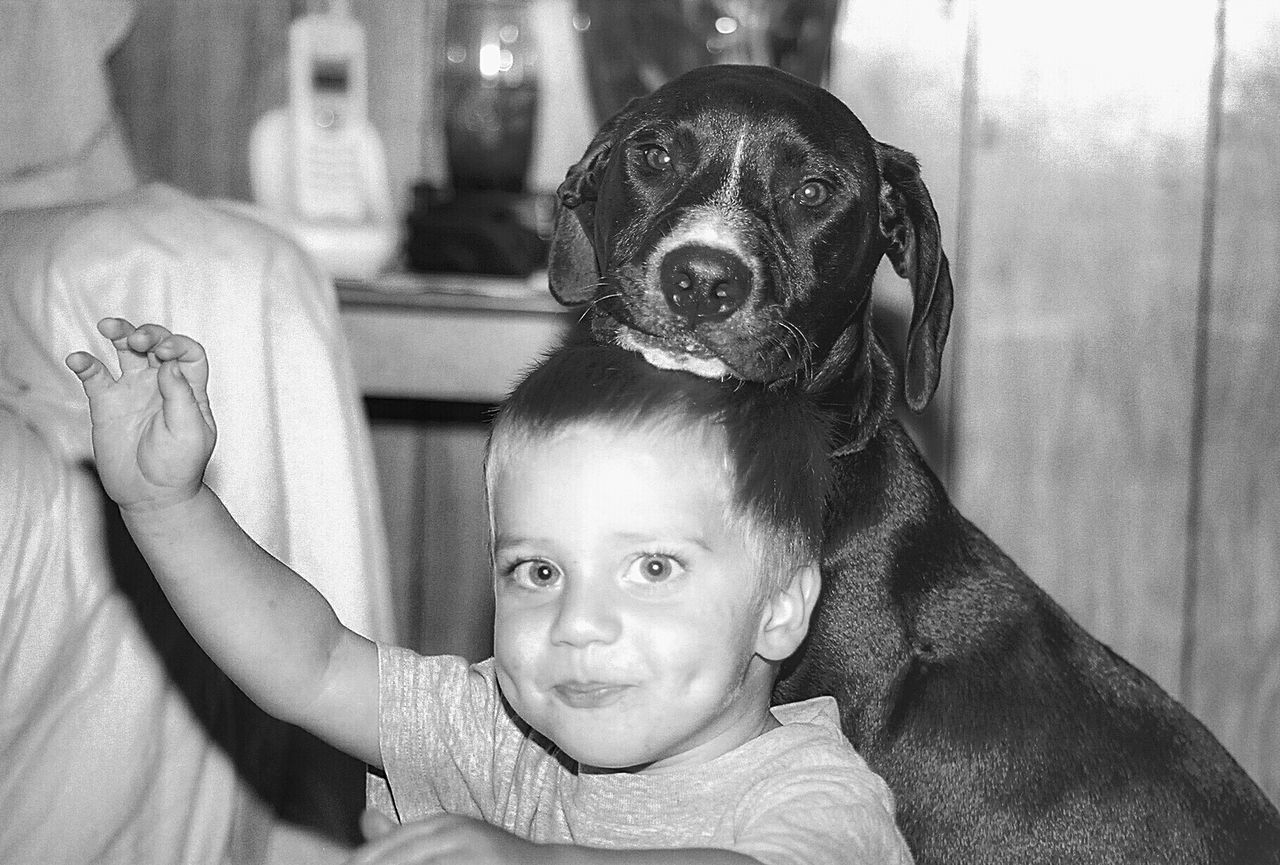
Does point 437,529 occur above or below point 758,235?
below

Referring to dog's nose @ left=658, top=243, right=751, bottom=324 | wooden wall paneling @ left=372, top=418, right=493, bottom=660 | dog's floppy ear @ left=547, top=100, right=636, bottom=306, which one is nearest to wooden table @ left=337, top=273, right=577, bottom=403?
dog's floppy ear @ left=547, top=100, right=636, bottom=306

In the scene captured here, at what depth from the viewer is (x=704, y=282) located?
4.87 feet

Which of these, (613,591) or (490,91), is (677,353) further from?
(490,91)

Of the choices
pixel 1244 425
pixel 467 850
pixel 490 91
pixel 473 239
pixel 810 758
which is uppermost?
pixel 490 91

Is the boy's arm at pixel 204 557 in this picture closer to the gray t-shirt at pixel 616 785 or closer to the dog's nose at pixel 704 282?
the gray t-shirt at pixel 616 785

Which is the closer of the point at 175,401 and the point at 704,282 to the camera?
the point at 175,401

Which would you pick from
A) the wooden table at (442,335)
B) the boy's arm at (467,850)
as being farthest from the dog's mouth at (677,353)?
the wooden table at (442,335)

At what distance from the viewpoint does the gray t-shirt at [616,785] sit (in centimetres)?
114

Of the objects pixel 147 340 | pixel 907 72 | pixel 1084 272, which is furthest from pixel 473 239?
pixel 147 340

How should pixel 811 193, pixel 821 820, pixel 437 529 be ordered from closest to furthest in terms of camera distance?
pixel 821 820 < pixel 811 193 < pixel 437 529

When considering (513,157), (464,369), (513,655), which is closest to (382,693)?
(513,655)

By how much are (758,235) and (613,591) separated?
1.76 ft

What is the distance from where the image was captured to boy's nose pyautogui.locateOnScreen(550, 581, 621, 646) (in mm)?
1158

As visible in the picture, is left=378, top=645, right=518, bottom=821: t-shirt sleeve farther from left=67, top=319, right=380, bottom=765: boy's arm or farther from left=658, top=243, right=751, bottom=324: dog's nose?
left=658, top=243, right=751, bottom=324: dog's nose
